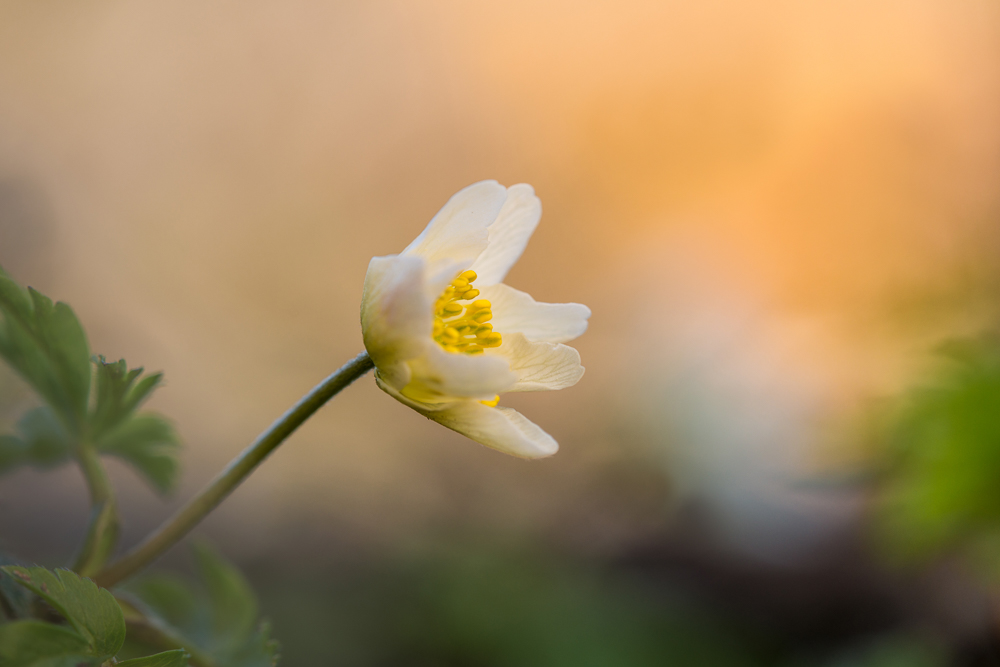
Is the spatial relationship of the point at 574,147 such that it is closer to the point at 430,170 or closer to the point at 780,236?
the point at 430,170

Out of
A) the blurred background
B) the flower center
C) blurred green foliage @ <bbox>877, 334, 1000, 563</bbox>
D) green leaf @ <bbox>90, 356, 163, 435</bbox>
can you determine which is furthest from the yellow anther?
the blurred background

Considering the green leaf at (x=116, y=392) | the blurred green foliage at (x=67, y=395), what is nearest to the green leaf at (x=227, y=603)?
the blurred green foliage at (x=67, y=395)

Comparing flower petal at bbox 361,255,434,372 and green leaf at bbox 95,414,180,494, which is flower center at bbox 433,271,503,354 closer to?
flower petal at bbox 361,255,434,372

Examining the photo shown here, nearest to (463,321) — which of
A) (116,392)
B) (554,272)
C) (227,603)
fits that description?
(116,392)

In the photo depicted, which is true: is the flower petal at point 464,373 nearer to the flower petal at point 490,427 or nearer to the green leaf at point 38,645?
the flower petal at point 490,427

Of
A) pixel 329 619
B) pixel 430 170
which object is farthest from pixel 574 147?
pixel 329 619

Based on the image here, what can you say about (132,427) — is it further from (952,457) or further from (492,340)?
(952,457)
